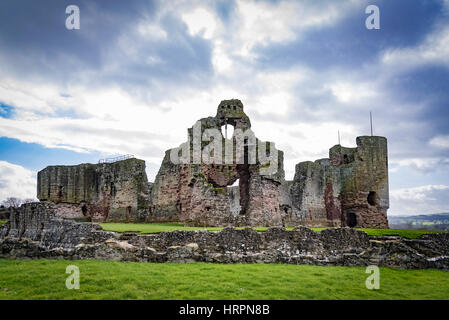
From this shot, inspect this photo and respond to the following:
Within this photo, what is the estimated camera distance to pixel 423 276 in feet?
35.3

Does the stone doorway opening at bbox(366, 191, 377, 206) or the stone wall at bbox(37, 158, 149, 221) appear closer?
the stone wall at bbox(37, 158, 149, 221)

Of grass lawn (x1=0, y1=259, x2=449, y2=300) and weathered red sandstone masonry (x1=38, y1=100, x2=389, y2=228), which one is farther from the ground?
weathered red sandstone masonry (x1=38, y1=100, x2=389, y2=228)

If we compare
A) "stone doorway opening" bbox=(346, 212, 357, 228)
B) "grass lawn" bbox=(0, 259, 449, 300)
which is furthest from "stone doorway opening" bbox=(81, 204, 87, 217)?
"stone doorway opening" bbox=(346, 212, 357, 228)

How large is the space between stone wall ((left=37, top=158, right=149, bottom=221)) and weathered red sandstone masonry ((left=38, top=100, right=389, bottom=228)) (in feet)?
0.27

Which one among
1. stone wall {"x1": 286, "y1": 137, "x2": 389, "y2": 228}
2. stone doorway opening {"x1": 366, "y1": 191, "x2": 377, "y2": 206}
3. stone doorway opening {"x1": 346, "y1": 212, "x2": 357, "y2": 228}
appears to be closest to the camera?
stone wall {"x1": 286, "y1": 137, "x2": 389, "y2": 228}

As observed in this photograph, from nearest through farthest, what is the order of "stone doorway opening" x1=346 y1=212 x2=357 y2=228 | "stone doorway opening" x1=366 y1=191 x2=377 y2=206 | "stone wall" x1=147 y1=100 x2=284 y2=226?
"stone wall" x1=147 y1=100 x2=284 y2=226 → "stone doorway opening" x1=366 y1=191 x2=377 y2=206 → "stone doorway opening" x1=346 y1=212 x2=357 y2=228

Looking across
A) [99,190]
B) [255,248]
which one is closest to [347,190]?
[255,248]

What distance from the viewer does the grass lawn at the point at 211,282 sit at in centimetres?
790

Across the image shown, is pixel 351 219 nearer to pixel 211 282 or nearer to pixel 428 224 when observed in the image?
pixel 211 282

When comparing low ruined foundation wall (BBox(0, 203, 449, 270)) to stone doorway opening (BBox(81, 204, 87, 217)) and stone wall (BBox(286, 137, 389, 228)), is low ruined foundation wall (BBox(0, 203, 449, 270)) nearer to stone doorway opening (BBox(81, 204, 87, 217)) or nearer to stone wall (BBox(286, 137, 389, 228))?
stone wall (BBox(286, 137, 389, 228))

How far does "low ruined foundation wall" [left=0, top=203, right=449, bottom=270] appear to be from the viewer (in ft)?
39.7

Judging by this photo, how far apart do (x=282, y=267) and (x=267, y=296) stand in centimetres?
353
